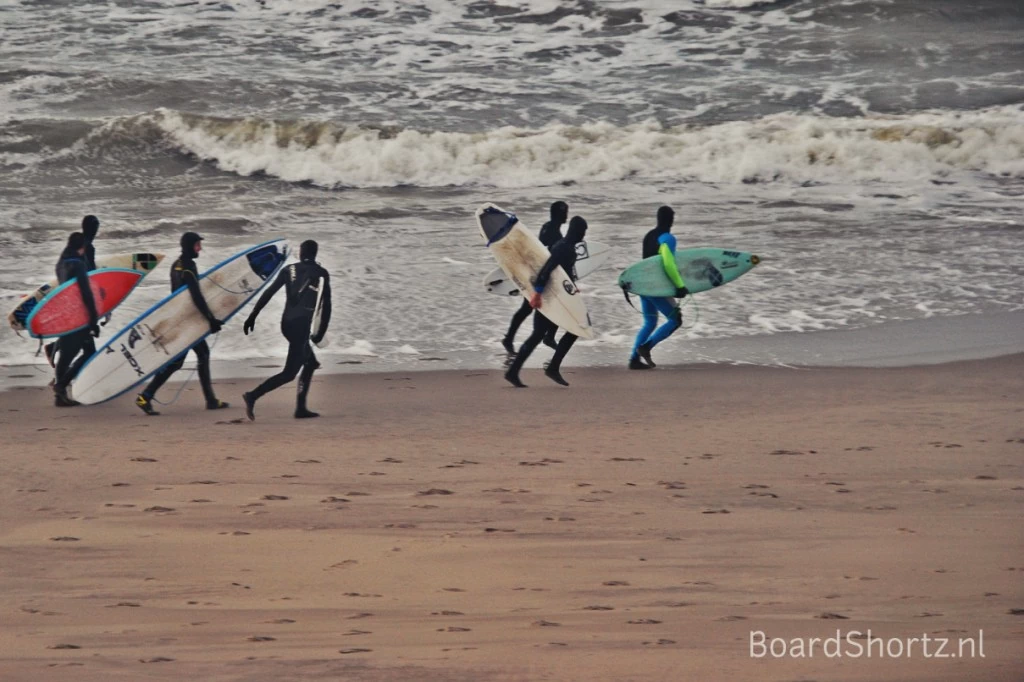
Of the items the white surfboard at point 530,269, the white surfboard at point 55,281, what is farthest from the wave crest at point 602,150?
the white surfboard at point 55,281

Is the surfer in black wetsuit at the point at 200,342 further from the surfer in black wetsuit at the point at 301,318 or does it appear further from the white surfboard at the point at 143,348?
the surfer in black wetsuit at the point at 301,318

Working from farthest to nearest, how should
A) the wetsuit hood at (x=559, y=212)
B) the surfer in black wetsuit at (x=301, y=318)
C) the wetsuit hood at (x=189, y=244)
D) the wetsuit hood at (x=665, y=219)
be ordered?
1. the wetsuit hood at (x=665, y=219)
2. the wetsuit hood at (x=559, y=212)
3. the wetsuit hood at (x=189, y=244)
4. the surfer in black wetsuit at (x=301, y=318)

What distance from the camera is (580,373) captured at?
1056 centimetres

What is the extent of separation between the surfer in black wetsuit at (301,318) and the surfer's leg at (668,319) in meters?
2.85

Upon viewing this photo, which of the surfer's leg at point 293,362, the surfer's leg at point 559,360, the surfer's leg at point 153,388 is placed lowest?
the surfer's leg at point 559,360

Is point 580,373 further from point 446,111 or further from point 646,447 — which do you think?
point 446,111

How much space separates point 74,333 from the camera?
9.66m

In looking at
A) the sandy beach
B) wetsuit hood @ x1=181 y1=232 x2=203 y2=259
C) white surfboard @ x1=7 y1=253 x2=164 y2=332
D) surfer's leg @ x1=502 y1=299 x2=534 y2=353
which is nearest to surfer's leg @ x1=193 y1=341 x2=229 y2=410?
the sandy beach

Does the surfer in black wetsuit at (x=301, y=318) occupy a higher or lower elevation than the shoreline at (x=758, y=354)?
higher

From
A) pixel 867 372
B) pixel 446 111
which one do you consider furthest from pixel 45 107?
pixel 867 372

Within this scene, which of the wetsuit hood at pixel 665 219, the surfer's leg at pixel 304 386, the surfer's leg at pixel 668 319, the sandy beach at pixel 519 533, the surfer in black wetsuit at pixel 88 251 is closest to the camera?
the sandy beach at pixel 519 533

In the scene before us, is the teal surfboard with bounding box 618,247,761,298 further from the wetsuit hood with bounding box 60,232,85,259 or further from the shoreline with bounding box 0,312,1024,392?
the wetsuit hood with bounding box 60,232,85,259

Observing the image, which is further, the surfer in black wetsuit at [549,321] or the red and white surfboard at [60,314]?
the surfer in black wetsuit at [549,321]

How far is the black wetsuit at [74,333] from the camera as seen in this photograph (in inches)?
373
